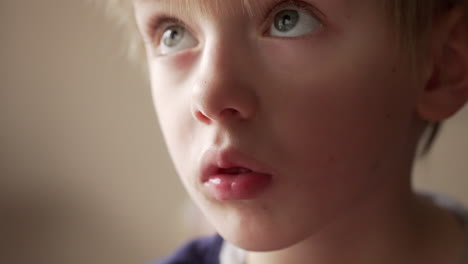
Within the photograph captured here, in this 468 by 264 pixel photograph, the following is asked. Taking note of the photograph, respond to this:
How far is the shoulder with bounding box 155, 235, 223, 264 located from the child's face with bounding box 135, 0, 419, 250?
0.68 ft

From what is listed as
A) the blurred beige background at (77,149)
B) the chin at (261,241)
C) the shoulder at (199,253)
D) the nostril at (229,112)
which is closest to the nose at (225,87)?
the nostril at (229,112)

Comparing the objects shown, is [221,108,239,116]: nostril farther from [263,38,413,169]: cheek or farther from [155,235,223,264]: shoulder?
[155,235,223,264]: shoulder

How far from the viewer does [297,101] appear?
0.40 metres

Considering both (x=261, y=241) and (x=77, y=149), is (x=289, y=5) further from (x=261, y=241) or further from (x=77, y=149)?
(x=77, y=149)

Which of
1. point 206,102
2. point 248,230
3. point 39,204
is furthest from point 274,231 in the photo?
point 39,204

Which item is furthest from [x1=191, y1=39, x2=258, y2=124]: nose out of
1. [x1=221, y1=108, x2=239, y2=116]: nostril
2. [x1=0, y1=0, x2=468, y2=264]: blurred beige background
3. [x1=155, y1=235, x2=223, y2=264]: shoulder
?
[x1=0, y1=0, x2=468, y2=264]: blurred beige background

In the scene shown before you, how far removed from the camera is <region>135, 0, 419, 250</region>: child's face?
402 millimetres

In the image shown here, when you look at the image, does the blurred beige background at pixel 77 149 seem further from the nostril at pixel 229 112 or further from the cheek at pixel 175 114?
the nostril at pixel 229 112

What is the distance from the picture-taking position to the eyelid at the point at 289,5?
16.2 inches

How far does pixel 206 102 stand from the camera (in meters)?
0.39

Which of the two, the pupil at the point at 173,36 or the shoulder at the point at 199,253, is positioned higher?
the pupil at the point at 173,36

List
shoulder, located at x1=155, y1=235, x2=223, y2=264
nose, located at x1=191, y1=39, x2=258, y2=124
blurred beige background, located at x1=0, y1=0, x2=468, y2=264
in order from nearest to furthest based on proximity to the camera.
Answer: nose, located at x1=191, y1=39, x2=258, y2=124 → shoulder, located at x1=155, y1=235, x2=223, y2=264 → blurred beige background, located at x1=0, y1=0, x2=468, y2=264

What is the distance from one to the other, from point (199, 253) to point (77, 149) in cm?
62

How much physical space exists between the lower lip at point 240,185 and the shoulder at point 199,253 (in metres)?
0.24
